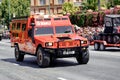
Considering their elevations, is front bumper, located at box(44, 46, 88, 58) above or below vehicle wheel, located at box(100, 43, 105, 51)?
above

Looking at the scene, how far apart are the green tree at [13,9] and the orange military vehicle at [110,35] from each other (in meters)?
55.4

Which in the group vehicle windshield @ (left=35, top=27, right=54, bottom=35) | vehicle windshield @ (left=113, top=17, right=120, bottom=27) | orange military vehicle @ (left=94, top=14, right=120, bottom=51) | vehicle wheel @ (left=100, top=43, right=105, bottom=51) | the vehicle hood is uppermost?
vehicle windshield @ (left=35, top=27, right=54, bottom=35)

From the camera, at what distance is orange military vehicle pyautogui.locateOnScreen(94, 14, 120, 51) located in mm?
30609

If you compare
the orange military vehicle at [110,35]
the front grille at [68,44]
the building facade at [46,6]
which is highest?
the front grille at [68,44]

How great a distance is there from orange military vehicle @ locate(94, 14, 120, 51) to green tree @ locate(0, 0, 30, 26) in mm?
55388

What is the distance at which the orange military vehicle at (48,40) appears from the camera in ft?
64.7

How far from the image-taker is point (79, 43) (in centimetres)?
1997

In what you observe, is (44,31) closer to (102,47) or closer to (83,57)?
(83,57)

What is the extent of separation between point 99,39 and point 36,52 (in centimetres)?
1173

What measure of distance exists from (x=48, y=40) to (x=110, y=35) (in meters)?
11.8

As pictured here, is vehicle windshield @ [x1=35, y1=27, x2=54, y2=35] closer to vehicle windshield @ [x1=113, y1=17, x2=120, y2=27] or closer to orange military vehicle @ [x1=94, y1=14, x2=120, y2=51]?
orange military vehicle @ [x1=94, y1=14, x2=120, y2=51]

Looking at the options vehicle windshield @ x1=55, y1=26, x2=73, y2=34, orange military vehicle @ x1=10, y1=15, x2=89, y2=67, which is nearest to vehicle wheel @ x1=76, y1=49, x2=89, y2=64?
orange military vehicle @ x1=10, y1=15, x2=89, y2=67

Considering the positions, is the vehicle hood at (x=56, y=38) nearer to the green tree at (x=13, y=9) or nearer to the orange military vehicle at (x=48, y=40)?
the orange military vehicle at (x=48, y=40)

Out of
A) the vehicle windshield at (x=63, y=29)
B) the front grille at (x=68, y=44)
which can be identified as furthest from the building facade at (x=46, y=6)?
the front grille at (x=68, y=44)
